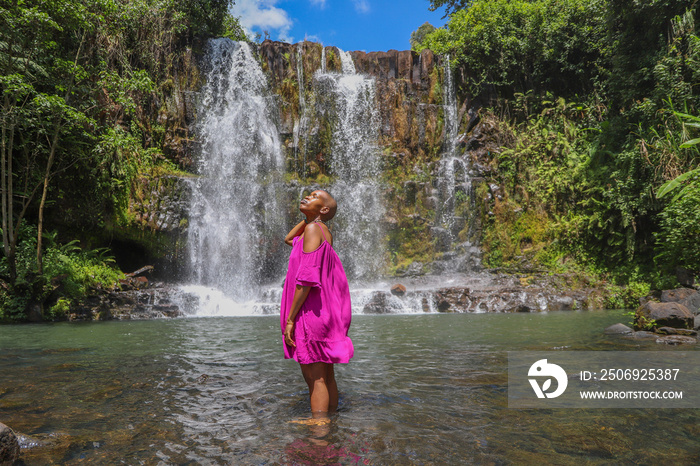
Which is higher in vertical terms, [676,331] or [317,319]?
[317,319]

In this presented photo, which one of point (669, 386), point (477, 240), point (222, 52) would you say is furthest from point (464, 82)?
point (669, 386)

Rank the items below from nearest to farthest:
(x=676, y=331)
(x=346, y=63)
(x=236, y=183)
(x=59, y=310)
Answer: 1. (x=676, y=331)
2. (x=59, y=310)
3. (x=236, y=183)
4. (x=346, y=63)

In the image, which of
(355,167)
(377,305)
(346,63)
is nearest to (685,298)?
(377,305)

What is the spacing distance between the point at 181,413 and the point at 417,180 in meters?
17.6

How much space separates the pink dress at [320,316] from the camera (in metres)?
3.06

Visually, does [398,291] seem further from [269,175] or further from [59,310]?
[59,310]

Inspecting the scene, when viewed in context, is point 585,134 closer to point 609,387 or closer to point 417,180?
point 417,180

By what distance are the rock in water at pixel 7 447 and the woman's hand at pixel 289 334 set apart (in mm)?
1597

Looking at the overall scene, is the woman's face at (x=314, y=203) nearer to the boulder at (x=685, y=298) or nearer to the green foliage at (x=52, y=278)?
the boulder at (x=685, y=298)

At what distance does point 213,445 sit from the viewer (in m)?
2.65

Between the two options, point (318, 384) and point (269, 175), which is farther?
point (269, 175)

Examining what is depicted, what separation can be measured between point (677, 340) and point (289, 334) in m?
6.39
